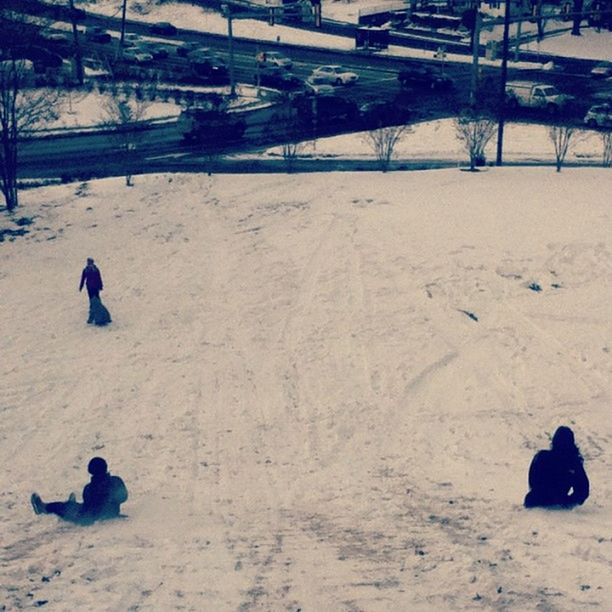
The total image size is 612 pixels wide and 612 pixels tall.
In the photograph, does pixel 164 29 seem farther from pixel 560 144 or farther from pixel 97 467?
pixel 97 467

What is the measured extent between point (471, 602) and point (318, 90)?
140 ft

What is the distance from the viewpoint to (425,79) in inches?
2021

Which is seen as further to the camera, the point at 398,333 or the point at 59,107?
the point at 59,107

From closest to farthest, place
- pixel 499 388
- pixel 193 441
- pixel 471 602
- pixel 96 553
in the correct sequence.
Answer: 1. pixel 471 602
2. pixel 96 553
3. pixel 193 441
4. pixel 499 388

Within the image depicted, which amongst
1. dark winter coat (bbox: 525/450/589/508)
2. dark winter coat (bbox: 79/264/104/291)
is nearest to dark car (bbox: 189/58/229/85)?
dark winter coat (bbox: 79/264/104/291)

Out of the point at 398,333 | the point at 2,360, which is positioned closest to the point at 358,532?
the point at 398,333

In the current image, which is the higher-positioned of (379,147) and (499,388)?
(379,147)

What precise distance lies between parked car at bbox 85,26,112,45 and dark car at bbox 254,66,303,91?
51.6ft

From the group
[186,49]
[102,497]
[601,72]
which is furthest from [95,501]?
[186,49]

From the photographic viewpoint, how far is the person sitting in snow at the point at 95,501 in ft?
38.8

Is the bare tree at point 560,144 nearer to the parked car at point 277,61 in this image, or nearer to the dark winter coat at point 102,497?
the dark winter coat at point 102,497

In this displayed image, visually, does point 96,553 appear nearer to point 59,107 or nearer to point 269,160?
point 269,160

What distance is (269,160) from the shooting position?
36.8 m

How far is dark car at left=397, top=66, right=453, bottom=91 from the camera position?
5112cm
